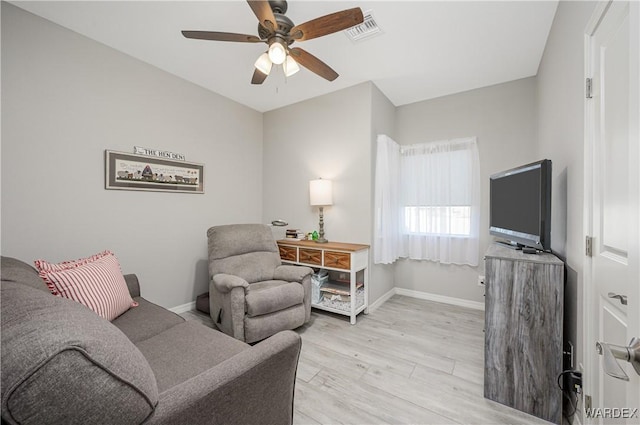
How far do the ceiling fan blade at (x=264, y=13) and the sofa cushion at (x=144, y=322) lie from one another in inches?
77.4

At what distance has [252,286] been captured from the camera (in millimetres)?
2479

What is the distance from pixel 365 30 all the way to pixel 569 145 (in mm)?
1661

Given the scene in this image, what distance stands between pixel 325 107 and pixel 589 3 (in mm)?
2380

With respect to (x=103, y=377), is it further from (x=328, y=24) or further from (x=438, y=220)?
(x=438, y=220)

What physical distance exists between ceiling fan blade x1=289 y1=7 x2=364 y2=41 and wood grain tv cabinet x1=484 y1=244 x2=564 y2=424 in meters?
1.68

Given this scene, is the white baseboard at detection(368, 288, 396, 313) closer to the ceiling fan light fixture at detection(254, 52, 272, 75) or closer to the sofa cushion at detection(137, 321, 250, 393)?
the sofa cushion at detection(137, 321, 250, 393)

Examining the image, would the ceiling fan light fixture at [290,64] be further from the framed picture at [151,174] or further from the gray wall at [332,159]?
the framed picture at [151,174]

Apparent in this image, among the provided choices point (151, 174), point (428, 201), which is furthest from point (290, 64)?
point (428, 201)

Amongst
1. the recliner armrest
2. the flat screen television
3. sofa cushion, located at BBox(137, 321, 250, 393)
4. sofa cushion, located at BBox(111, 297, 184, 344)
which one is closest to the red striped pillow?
sofa cushion, located at BBox(111, 297, 184, 344)

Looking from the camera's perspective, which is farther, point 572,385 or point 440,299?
point 440,299

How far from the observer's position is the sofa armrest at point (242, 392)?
0.73 metres

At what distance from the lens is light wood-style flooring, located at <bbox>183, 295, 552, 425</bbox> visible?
4.90 feet

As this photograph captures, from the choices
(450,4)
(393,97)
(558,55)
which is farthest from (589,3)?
(393,97)

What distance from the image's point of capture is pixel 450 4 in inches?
71.9
